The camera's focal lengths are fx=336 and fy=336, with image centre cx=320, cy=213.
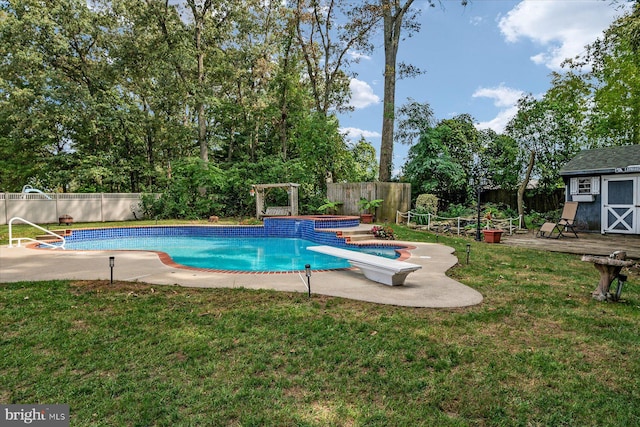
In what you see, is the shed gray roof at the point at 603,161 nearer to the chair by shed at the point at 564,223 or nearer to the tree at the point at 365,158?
the chair by shed at the point at 564,223

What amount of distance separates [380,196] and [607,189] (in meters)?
7.83

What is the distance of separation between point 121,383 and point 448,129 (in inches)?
620

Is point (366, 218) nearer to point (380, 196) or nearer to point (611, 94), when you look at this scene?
point (380, 196)

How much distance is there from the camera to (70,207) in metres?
16.2

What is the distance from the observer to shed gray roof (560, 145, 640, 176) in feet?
36.9

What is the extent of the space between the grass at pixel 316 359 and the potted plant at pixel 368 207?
9.81 metres

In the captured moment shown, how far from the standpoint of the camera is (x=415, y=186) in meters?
16.0

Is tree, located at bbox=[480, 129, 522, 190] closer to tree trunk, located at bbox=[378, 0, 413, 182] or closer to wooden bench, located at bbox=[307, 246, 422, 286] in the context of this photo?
tree trunk, located at bbox=[378, 0, 413, 182]

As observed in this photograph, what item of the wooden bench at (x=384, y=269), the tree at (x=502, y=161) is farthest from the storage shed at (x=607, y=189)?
the wooden bench at (x=384, y=269)

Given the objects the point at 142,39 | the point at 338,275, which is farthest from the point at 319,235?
the point at 142,39

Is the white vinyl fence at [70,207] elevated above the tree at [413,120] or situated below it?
below

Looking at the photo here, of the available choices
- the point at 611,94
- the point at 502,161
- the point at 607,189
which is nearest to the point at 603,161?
the point at 607,189

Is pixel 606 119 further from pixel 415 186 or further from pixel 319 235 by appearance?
pixel 319 235

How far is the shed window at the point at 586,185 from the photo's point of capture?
11612 mm
